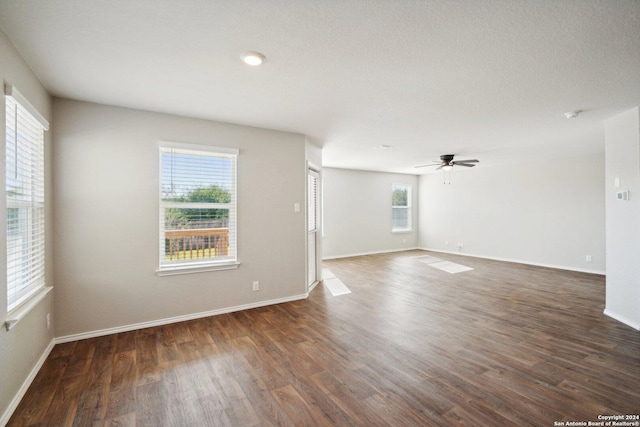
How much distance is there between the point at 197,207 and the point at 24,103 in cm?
177

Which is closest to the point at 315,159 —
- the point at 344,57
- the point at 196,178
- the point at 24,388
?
the point at 196,178

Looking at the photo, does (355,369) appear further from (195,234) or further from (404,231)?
(404,231)

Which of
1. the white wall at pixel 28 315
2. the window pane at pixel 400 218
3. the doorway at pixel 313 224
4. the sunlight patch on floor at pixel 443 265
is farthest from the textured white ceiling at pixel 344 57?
the window pane at pixel 400 218

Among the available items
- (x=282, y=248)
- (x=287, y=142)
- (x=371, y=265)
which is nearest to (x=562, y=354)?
(x=282, y=248)

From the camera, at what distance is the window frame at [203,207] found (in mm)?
3391

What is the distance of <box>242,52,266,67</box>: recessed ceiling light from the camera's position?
211 cm

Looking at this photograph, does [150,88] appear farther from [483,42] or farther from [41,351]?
[483,42]

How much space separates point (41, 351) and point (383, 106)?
4027 millimetres

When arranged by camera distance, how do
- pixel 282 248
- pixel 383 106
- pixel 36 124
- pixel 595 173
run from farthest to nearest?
pixel 595 173
pixel 282 248
pixel 383 106
pixel 36 124

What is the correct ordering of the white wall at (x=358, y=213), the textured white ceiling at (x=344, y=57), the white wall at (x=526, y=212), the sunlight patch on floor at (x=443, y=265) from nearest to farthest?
the textured white ceiling at (x=344, y=57), the white wall at (x=526, y=212), the sunlight patch on floor at (x=443, y=265), the white wall at (x=358, y=213)

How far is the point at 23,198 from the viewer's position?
7.52 feet

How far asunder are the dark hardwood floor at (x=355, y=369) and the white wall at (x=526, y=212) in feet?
8.85

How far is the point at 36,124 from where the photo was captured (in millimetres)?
2525

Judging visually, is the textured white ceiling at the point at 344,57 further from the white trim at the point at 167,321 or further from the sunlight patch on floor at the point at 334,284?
the sunlight patch on floor at the point at 334,284
